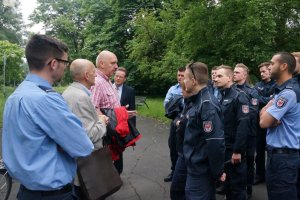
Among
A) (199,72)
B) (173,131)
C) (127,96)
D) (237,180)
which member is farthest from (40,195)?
(127,96)

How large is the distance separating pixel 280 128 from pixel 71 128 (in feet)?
8.25

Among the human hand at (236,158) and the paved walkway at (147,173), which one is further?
the paved walkway at (147,173)

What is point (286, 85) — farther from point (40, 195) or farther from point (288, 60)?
point (40, 195)

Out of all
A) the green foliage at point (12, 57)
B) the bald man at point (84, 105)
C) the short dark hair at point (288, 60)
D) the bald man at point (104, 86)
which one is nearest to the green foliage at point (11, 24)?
the green foliage at point (12, 57)

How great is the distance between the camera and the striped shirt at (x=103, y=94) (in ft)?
15.0

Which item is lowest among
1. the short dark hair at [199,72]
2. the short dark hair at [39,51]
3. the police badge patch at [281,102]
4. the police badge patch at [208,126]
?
the police badge patch at [208,126]

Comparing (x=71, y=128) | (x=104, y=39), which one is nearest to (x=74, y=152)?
(x=71, y=128)

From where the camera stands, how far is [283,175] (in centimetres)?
386

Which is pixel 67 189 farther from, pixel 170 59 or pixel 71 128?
pixel 170 59

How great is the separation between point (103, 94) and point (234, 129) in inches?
80.4

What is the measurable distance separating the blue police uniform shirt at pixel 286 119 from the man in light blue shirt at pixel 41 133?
2.25 m

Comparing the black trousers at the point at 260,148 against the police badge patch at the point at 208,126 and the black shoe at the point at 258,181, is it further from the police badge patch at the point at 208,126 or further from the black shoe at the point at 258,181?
the police badge patch at the point at 208,126

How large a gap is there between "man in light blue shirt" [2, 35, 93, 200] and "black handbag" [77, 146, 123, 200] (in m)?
0.98

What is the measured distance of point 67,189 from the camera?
99.5 inches
